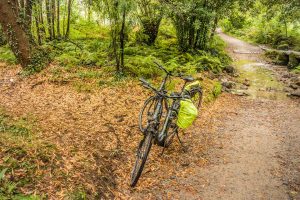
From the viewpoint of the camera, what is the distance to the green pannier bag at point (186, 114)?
4617 mm

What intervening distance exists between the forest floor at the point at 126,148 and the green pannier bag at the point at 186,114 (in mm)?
910

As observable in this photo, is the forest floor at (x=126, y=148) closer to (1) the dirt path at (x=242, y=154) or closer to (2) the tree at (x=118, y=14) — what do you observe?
(1) the dirt path at (x=242, y=154)

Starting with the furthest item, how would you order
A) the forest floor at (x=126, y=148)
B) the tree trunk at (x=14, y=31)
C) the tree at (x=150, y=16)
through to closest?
the tree at (x=150, y=16) → the tree trunk at (x=14, y=31) → the forest floor at (x=126, y=148)

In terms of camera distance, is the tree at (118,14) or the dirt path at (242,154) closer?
the dirt path at (242,154)

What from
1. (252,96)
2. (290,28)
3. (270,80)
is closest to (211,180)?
(252,96)

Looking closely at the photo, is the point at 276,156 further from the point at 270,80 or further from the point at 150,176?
the point at 270,80

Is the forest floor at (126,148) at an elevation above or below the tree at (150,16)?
below

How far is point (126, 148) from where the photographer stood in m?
5.33

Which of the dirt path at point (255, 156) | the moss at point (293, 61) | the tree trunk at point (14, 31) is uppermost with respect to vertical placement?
the tree trunk at point (14, 31)

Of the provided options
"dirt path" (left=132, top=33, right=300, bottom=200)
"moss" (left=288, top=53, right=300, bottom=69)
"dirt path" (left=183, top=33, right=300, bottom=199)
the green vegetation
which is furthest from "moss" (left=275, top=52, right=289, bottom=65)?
A: "dirt path" (left=183, top=33, right=300, bottom=199)

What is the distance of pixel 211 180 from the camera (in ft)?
15.4

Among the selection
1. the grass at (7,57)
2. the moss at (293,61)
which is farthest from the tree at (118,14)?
the moss at (293,61)

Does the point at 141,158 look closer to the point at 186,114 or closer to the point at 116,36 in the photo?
the point at 186,114

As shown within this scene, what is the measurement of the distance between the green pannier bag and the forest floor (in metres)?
0.91
